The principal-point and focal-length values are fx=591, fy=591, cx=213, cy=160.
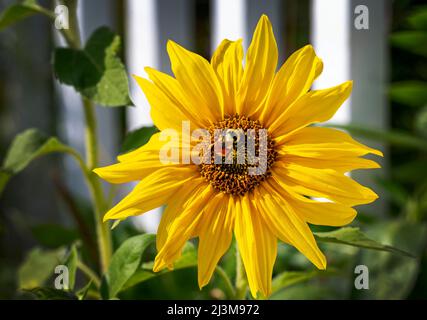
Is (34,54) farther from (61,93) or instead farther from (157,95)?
(157,95)

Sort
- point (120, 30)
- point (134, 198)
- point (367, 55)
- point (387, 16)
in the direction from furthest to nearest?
1. point (120, 30)
2. point (387, 16)
3. point (367, 55)
4. point (134, 198)

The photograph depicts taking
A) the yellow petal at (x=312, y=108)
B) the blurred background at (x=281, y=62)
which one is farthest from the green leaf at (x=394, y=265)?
the yellow petal at (x=312, y=108)

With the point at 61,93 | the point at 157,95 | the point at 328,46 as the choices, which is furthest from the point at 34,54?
the point at 157,95

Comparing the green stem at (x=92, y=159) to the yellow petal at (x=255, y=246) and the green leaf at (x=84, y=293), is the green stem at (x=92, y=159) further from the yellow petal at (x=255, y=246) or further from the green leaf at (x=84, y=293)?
the yellow petal at (x=255, y=246)

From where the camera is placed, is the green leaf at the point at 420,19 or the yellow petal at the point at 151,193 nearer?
the yellow petal at the point at 151,193

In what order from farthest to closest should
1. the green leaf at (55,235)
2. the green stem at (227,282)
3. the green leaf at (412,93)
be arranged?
the green leaf at (412,93)
the green leaf at (55,235)
the green stem at (227,282)

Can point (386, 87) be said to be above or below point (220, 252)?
above
